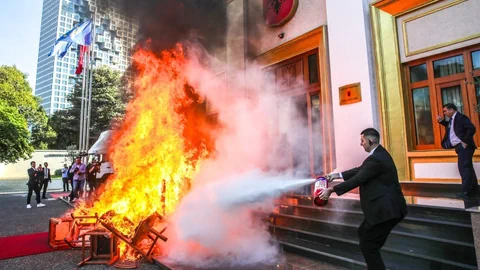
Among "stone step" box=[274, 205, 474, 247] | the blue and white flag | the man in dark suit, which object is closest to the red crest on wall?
"stone step" box=[274, 205, 474, 247]

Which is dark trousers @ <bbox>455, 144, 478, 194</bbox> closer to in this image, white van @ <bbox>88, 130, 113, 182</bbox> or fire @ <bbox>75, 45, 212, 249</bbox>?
fire @ <bbox>75, 45, 212, 249</bbox>

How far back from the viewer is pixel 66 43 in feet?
49.6

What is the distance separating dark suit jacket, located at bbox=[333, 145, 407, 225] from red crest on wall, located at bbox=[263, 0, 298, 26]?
5.99 metres

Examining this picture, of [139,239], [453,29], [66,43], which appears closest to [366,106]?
[453,29]

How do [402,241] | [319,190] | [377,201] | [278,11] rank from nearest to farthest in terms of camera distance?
[377,201] → [319,190] → [402,241] → [278,11]

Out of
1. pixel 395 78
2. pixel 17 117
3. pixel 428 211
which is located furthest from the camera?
pixel 17 117

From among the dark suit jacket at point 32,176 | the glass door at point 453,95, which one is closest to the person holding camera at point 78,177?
the dark suit jacket at point 32,176

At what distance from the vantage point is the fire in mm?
5393

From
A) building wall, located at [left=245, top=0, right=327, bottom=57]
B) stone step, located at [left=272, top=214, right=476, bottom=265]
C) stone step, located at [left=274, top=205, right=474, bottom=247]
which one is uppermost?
building wall, located at [left=245, top=0, right=327, bottom=57]

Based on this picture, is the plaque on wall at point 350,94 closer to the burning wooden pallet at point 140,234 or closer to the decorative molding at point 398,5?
the decorative molding at point 398,5

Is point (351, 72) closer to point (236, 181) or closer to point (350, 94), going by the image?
point (350, 94)

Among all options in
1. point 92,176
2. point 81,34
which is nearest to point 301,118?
point 92,176

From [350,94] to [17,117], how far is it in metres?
23.5

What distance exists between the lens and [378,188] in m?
2.86
